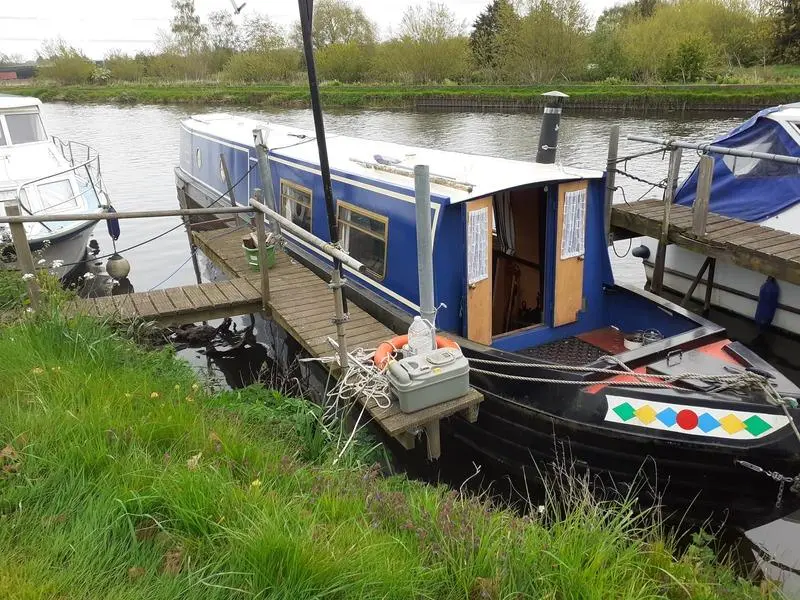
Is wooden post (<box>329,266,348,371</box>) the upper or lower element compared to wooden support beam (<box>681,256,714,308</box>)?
upper

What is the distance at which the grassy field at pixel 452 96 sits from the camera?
92.3 ft

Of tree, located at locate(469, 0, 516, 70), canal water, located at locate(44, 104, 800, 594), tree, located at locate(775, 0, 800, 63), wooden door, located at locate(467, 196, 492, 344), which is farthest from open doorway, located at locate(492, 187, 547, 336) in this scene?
tree, located at locate(469, 0, 516, 70)

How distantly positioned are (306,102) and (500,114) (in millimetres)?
15123

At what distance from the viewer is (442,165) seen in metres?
6.59

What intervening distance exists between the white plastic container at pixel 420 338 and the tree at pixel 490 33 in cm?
4275

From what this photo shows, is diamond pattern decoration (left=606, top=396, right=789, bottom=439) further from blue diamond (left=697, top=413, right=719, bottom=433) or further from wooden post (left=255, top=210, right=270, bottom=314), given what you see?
wooden post (left=255, top=210, right=270, bottom=314)

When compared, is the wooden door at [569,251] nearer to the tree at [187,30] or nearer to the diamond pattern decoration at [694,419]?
the diamond pattern decoration at [694,419]

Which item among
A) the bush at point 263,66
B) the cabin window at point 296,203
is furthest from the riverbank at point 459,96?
the cabin window at point 296,203

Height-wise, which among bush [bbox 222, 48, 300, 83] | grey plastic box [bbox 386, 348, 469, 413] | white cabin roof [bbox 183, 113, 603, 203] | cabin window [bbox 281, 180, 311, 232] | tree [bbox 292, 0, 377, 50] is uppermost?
tree [bbox 292, 0, 377, 50]

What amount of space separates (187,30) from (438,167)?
71.0 m

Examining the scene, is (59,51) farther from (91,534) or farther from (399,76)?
(91,534)

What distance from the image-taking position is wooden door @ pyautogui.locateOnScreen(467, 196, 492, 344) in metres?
5.37

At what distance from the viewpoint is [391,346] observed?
5082 mm

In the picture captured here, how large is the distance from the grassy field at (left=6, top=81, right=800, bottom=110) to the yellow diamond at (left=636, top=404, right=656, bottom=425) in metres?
27.3
